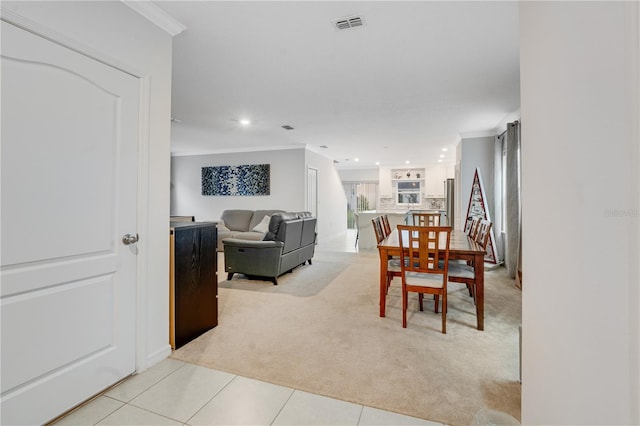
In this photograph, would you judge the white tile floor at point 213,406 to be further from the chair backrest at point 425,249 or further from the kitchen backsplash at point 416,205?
the kitchen backsplash at point 416,205

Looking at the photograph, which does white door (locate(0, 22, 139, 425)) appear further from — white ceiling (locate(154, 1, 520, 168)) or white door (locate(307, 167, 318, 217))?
white door (locate(307, 167, 318, 217))

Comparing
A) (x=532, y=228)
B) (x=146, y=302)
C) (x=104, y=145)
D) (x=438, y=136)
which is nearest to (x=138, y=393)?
(x=146, y=302)

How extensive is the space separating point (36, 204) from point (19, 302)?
462 mm

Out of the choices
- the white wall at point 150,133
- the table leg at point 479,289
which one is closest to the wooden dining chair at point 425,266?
the table leg at point 479,289

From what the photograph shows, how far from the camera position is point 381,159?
8.88 meters

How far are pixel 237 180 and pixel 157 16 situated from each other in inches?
214

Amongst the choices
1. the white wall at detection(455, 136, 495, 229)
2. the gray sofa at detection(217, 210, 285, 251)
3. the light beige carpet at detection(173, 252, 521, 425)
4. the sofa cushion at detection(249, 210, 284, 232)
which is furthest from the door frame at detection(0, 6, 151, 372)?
the white wall at detection(455, 136, 495, 229)

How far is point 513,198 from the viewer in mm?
4207

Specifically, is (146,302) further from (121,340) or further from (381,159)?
(381,159)

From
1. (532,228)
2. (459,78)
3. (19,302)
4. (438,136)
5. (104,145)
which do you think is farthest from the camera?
(438,136)

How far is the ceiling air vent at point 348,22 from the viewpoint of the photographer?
6.95 ft

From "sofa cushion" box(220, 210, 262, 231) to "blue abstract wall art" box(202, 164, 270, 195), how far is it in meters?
0.57

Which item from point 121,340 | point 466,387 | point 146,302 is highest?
point 146,302

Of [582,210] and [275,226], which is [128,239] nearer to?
[582,210]
